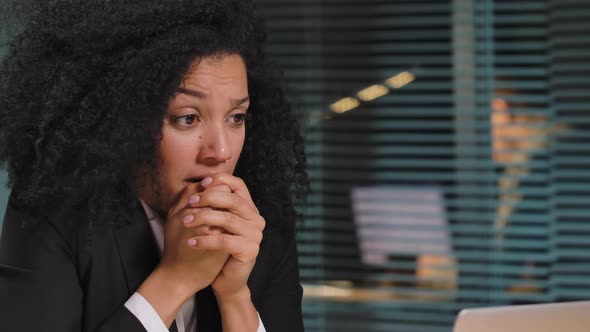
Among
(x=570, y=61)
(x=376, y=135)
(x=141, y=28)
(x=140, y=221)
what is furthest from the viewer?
(x=376, y=135)

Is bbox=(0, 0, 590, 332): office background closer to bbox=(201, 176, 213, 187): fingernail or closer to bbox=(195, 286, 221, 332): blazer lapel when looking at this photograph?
bbox=(195, 286, 221, 332): blazer lapel

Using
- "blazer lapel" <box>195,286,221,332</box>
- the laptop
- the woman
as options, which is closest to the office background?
"blazer lapel" <box>195,286,221,332</box>

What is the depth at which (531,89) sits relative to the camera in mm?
3859

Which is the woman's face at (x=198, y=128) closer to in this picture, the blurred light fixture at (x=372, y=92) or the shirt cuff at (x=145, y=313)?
the shirt cuff at (x=145, y=313)

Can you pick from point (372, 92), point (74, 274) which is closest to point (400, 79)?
point (372, 92)

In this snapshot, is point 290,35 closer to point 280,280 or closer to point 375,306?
point 375,306

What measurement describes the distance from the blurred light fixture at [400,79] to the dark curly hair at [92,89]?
8.77 ft

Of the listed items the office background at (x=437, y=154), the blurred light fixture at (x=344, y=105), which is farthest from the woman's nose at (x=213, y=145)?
the blurred light fixture at (x=344, y=105)

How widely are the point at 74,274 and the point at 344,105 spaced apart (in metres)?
2.79

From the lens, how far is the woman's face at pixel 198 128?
138 cm

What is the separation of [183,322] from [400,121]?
262cm

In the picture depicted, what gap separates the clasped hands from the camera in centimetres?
135

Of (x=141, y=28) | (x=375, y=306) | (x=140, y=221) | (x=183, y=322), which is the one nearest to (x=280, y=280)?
(x=183, y=322)

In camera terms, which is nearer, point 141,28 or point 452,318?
point 141,28
